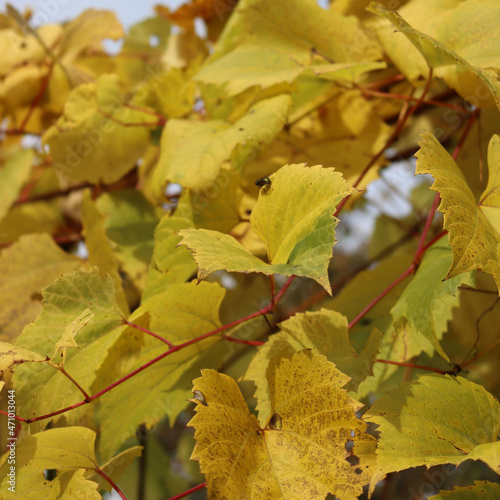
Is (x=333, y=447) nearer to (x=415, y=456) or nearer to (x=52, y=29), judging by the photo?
(x=415, y=456)

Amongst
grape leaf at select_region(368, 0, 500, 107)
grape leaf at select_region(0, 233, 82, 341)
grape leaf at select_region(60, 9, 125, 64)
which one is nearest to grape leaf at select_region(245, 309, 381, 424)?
grape leaf at select_region(368, 0, 500, 107)

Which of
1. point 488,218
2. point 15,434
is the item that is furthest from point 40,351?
point 488,218

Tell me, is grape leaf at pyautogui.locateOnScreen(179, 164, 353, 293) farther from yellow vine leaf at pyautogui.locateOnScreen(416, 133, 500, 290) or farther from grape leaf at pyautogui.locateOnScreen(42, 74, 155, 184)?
grape leaf at pyautogui.locateOnScreen(42, 74, 155, 184)

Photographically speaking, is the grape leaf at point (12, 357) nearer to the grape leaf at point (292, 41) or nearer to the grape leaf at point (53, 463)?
the grape leaf at point (53, 463)

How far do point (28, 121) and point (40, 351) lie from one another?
2.00 feet

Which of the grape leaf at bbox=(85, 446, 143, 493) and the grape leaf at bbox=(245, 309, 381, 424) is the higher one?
the grape leaf at bbox=(245, 309, 381, 424)

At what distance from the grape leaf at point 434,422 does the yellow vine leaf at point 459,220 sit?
105 millimetres

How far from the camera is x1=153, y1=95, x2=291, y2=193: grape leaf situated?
585mm

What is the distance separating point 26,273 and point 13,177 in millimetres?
215

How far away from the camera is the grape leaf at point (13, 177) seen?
0.86 m

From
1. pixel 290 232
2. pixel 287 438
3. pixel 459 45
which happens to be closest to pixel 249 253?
pixel 290 232

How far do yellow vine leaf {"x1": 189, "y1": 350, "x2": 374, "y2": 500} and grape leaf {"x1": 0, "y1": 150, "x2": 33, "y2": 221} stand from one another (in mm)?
593

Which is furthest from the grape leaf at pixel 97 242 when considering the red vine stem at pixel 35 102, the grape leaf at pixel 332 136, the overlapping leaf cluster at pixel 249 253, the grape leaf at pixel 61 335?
the red vine stem at pixel 35 102

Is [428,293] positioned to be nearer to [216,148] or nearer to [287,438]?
[287,438]
